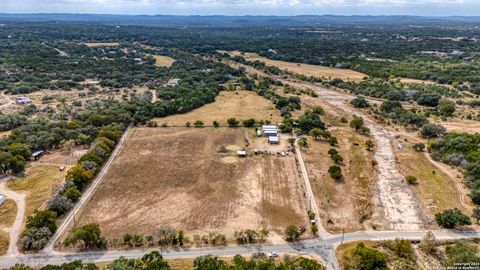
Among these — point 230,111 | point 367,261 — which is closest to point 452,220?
point 367,261

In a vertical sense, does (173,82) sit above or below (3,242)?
above

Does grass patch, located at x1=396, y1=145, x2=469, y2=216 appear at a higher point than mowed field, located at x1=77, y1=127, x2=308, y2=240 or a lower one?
lower

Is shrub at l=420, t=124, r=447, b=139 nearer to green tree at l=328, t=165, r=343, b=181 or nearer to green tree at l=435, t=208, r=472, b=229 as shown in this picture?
green tree at l=328, t=165, r=343, b=181

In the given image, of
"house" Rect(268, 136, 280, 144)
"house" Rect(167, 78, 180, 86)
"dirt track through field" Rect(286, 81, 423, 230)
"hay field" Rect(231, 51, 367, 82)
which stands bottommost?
"dirt track through field" Rect(286, 81, 423, 230)

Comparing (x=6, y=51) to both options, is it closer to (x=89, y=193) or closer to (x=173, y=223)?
(x=89, y=193)

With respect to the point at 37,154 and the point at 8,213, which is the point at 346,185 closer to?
the point at 8,213

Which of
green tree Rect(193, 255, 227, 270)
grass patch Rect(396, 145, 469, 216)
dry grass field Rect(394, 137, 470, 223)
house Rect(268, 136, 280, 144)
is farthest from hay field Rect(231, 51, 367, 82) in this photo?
green tree Rect(193, 255, 227, 270)

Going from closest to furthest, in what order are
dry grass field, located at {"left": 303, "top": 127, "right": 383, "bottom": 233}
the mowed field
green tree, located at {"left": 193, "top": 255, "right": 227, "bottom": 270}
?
green tree, located at {"left": 193, "top": 255, "right": 227, "bottom": 270} < the mowed field < dry grass field, located at {"left": 303, "top": 127, "right": 383, "bottom": 233}
